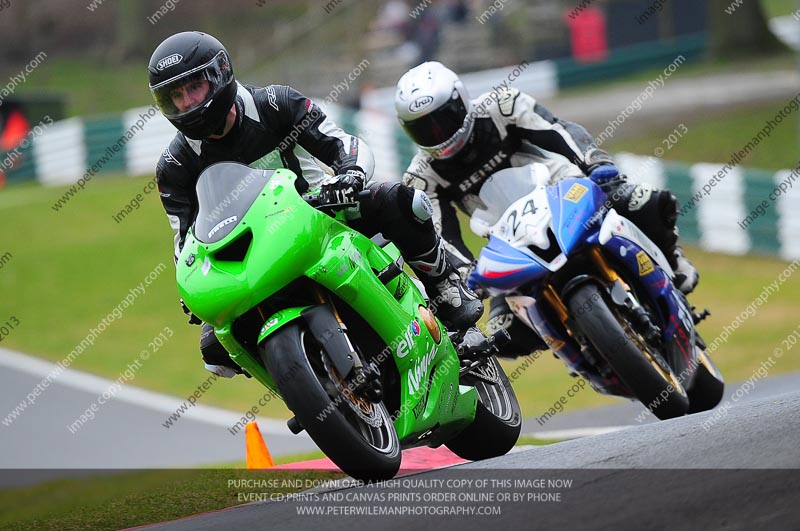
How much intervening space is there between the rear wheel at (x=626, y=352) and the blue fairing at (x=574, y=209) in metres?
0.28

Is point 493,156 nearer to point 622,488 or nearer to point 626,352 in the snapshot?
point 626,352

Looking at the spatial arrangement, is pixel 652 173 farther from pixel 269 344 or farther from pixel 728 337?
pixel 269 344

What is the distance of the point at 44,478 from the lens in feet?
28.1

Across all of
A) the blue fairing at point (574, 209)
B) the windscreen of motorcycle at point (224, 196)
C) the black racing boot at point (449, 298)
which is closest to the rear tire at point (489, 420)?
the black racing boot at point (449, 298)

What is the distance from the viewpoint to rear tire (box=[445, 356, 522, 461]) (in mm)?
6609

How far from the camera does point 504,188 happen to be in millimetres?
7660

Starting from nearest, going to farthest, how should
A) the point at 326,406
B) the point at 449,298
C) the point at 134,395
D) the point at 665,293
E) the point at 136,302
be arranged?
1. the point at 326,406
2. the point at 449,298
3. the point at 665,293
4. the point at 134,395
5. the point at 136,302

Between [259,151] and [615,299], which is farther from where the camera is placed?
[615,299]

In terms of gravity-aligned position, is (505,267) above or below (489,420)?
above

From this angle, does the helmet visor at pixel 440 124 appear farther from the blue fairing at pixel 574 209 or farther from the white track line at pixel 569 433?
the white track line at pixel 569 433

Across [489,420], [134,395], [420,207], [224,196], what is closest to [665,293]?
[489,420]

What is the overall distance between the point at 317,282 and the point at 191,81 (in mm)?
1138

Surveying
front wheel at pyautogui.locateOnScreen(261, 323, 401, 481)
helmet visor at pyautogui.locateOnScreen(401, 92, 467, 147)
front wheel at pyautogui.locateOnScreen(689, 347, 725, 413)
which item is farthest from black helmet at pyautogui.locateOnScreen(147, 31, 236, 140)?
front wheel at pyautogui.locateOnScreen(689, 347, 725, 413)

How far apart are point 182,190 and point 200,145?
270 millimetres
